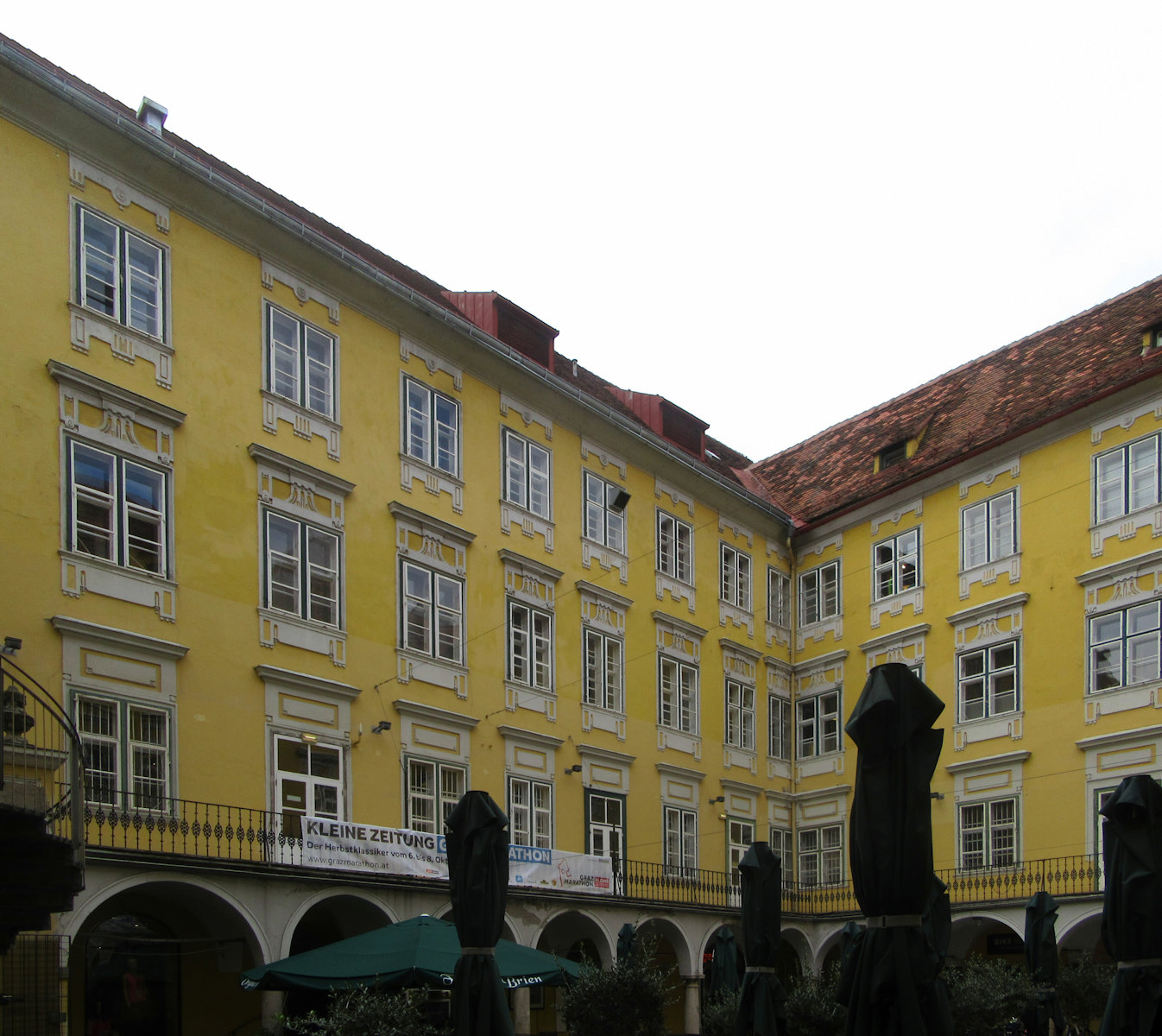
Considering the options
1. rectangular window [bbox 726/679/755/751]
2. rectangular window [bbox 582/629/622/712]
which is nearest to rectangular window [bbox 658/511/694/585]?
rectangular window [bbox 582/629/622/712]

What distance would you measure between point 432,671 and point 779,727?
1141 cm

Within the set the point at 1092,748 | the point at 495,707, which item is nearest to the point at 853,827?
the point at 495,707

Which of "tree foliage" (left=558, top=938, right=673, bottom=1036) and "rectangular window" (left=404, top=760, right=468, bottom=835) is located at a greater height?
"rectangular window" (left=404, top=760, right=468, bottom=835)

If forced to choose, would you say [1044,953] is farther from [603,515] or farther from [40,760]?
[40,760]

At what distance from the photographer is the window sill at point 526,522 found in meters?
25.2

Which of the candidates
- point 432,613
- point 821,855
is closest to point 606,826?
point 432,613

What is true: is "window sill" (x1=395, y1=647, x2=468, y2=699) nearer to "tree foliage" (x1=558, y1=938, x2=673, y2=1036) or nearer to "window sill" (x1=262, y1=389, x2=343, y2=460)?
"window sill" (x1=262, y1=389, x2=343, y2=460)

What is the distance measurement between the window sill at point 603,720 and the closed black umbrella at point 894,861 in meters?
17.1

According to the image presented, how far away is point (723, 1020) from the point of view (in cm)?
1961

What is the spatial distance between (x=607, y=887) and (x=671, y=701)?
5031mm

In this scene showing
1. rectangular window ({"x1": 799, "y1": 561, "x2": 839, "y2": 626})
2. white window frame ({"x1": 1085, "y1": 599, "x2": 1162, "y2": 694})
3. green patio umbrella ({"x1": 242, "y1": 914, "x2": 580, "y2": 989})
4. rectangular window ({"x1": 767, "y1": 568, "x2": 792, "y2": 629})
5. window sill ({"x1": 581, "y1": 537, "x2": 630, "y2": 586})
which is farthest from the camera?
rectangular window ({"x1": 767, "y1": 568, "x2": 792, "y2": 629})

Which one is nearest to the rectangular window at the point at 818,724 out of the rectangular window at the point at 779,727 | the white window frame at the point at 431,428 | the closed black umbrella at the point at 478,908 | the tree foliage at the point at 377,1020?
the rectangular window at the point at 779,727

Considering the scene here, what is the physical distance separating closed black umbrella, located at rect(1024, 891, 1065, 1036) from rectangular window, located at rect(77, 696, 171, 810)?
11.6m

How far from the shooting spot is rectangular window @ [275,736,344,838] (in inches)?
787
